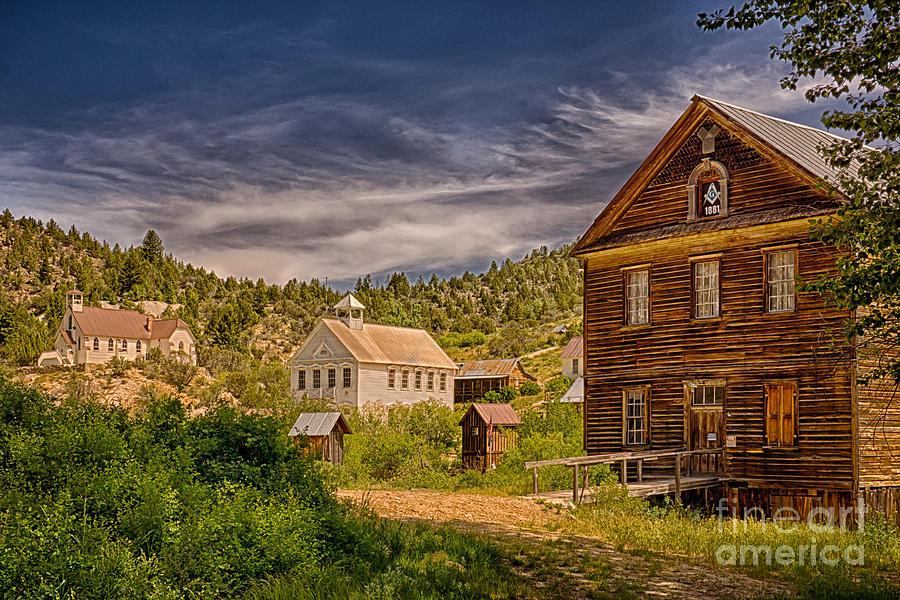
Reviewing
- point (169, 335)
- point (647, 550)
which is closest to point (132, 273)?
point (169, 335)

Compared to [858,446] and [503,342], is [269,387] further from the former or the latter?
[858,446]

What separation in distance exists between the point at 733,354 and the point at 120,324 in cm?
6277

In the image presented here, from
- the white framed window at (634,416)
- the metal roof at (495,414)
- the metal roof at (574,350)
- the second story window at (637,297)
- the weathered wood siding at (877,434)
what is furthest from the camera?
the metal roof at (574,350)

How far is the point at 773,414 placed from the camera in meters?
22.8

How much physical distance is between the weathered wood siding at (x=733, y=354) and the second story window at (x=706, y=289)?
225 millimetres

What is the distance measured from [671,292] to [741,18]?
12.7 m

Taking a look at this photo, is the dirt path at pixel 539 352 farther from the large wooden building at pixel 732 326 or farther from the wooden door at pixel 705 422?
the wooden door at pixel 705 422

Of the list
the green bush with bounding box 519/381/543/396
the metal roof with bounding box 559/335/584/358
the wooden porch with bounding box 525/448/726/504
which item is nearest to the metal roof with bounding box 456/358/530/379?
the green bush with bounding box 519/381/543/396

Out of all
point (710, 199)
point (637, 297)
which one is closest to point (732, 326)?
point (637, 297)

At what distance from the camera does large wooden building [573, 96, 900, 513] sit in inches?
858

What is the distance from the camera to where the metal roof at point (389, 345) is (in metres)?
59.1

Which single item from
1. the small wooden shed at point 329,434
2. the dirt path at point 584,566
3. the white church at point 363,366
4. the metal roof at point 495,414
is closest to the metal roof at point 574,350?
the white church at point 363,366

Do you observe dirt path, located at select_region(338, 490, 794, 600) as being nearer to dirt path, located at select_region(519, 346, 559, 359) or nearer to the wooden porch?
the wooden porch

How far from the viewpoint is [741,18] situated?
12.9m
